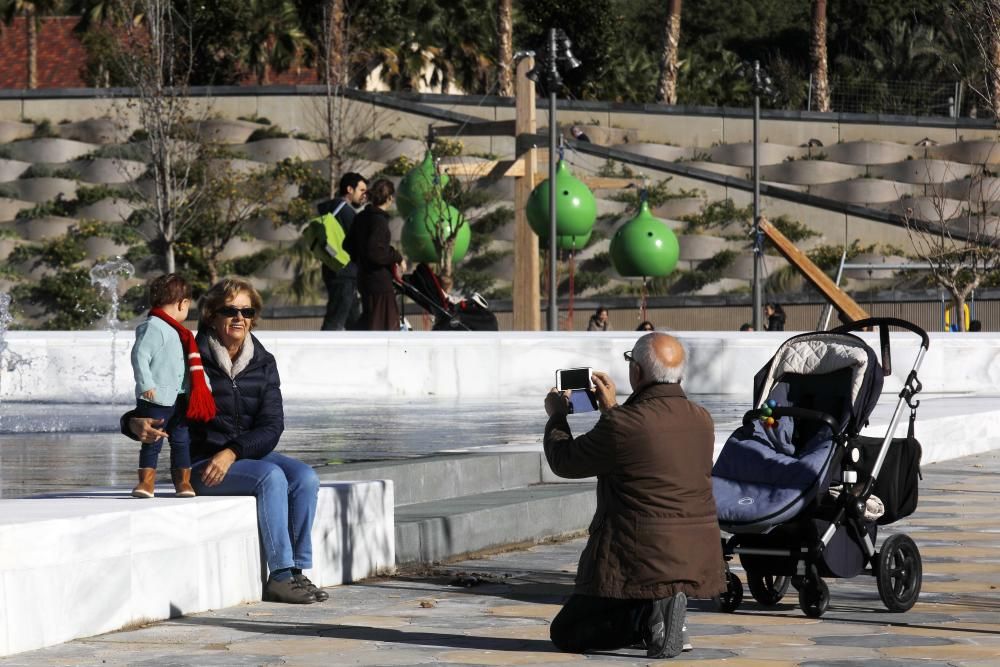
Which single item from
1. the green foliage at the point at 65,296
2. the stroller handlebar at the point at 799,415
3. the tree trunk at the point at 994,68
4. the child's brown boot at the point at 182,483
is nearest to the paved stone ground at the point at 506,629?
the child's brown boot at the point at 182,483

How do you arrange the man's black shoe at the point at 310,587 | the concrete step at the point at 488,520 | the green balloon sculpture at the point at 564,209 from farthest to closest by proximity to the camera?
1. the green balloon sculpture at the point at 564,209
2. the concrete step at the point at 488,520
3. the man's black shoe at the point at 310,587

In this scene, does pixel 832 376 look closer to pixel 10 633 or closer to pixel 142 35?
pixel 10 633

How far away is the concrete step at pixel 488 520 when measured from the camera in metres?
9.16

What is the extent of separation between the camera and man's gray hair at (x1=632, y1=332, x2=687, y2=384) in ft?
22.0

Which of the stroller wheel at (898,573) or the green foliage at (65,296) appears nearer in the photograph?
the stroller wheel at (898,573)

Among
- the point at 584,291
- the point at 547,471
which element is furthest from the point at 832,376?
the point at 584,291

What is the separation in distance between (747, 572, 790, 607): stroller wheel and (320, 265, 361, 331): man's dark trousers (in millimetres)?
12573

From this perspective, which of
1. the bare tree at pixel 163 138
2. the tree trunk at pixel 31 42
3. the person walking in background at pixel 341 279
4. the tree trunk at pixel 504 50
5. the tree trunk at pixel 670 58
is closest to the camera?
the person walking in background at pixel 341 279

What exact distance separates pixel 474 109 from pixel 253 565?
2003 inches

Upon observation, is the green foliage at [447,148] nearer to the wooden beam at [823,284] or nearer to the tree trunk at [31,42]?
the tree trunk at [31,42]

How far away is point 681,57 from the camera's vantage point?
7281cm

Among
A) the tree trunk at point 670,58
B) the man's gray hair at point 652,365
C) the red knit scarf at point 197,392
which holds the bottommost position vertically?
the red knit scarf at point 197,392

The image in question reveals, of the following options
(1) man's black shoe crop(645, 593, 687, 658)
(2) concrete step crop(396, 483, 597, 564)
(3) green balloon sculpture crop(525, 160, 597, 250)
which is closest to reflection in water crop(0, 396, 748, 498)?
(2) concrete step crop(396, 483, 597, 564)

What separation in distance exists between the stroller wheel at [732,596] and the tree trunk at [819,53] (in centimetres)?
5371
